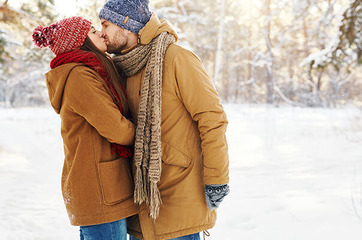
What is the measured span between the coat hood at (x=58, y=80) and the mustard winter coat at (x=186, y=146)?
0.49 metres

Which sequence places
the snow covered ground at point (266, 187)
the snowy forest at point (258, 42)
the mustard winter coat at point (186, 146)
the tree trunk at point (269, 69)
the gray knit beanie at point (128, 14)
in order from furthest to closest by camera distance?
the tree trunk at point (269, 69), the snowy forest at point (258, 42), the snow covered ground at point (266, 187), the gray knit beanie at point (128, 14), the mustard winter coat at point (186, 146)

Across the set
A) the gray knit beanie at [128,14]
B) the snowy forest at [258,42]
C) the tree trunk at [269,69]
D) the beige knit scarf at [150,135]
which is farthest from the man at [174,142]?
the tree trunk at [269,69]

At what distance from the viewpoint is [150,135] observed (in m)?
1.94

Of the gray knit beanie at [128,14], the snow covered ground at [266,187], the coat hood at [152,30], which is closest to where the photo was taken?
the coat hood at [152,30]

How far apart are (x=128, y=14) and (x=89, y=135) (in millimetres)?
820

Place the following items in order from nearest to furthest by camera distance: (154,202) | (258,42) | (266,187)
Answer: (154,202) < (266,187) < (258,42)

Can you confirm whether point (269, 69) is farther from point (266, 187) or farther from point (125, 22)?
point (125, 22)

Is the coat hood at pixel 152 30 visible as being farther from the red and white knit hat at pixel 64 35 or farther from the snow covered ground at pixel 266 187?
the snow covered ground at pixel 266 187

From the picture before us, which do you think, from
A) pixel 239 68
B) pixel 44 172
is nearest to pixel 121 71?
pixel 44 172

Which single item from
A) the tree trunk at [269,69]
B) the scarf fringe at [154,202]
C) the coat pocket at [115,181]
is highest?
the coat pocket at [115,181]

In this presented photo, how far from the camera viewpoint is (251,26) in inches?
997

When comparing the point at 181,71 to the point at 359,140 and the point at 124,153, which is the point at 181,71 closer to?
the point at 124,153

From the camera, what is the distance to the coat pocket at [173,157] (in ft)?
6.41

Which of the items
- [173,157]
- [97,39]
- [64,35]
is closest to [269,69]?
[97,39]
